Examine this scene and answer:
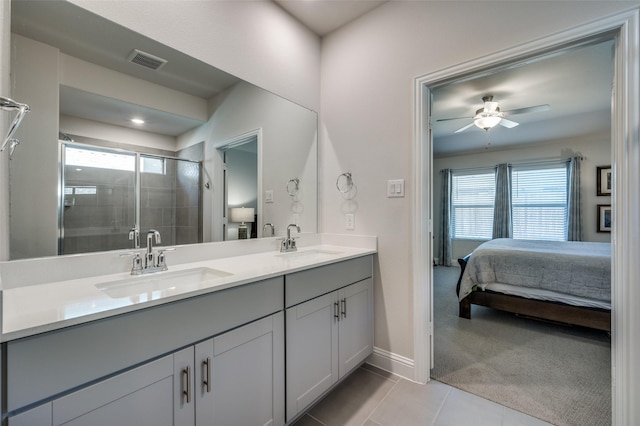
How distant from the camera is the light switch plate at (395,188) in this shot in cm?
195

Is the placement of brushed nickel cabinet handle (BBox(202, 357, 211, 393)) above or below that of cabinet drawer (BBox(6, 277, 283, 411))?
below

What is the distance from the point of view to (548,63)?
265 centimetres

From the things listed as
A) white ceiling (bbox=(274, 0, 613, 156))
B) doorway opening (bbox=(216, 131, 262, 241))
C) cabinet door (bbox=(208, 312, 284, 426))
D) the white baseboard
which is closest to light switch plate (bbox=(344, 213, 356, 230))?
doorway opening (bbox=(216, 131, 262, 241))

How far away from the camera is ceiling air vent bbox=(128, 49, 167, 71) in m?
1.38

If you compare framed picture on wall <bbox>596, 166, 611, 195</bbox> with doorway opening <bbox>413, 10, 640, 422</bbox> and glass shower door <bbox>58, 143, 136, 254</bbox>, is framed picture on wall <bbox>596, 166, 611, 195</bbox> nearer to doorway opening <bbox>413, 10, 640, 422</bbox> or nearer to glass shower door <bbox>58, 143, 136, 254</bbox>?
doorway opening <bbox>413, 10, 640, 422</bbox>

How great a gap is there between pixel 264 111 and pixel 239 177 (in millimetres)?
530

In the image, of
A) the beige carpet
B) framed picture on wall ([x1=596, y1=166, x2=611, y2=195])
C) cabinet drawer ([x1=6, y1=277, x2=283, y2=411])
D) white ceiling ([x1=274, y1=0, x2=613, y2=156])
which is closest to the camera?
cabinet drawer ([x1=6, y1=277, x2=283, y2=411])

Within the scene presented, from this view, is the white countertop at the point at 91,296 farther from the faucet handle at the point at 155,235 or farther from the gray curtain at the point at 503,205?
the gray curtain at the point at 503,205

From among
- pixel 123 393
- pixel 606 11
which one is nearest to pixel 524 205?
pixel 606 11

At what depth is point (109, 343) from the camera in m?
0.84

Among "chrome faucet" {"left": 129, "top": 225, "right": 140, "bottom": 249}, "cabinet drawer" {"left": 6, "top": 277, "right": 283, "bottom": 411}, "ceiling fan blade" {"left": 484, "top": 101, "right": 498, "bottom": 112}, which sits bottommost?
"cabinet drawer" {"left": 6, "top": 277, "right": 283, "bottom": 411}

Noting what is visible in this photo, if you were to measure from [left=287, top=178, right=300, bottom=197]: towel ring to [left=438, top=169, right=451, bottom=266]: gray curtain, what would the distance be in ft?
15.2

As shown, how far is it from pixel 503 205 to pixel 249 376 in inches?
222

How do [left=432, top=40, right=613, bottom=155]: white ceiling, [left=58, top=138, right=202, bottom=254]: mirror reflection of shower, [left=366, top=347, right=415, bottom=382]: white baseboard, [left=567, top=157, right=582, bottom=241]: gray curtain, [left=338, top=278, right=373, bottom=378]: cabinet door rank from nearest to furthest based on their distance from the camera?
1. [left=58, top=138, right=202, bottom=254]: mirror reflection of shower
2. [left=338, top=278, right=373, bottom=378]: cabinet door
3. [left=366, top=347, right=415, bottom=382]: white baseboard
4. [left=432, top=40, right=613, bottom=155]: white ceiling
5. [left=567, top=157, right=582, bottom=241]: gray curtain
